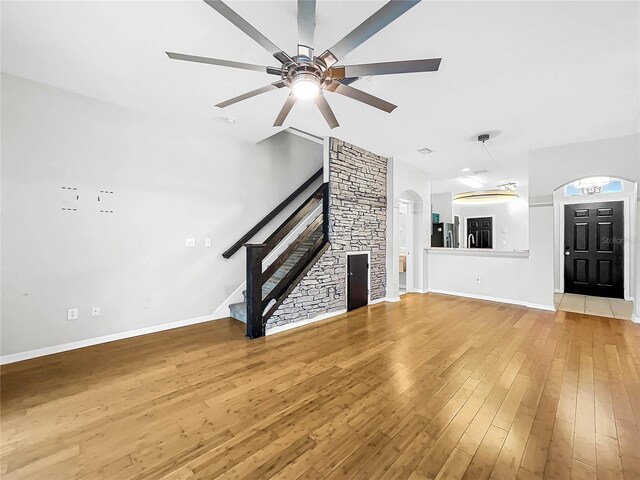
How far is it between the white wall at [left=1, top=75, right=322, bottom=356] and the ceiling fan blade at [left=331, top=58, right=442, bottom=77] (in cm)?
285

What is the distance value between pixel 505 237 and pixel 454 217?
5.42ft

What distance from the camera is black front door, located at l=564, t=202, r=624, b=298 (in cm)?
551

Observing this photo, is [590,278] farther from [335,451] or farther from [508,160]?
[335,451]

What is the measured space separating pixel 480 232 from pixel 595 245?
347 cm

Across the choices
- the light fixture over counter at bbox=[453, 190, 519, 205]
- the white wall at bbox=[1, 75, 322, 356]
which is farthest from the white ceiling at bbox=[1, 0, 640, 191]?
the light fixture over counter at bbox=[453, 190, 519, 205]

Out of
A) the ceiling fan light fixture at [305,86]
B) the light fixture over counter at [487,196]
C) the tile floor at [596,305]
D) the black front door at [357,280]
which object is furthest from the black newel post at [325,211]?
the tile floor at [596,305]

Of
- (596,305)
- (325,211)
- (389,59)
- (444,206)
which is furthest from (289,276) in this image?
(444,206)

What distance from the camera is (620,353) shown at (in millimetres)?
3020

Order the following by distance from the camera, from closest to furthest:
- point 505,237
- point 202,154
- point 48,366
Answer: point 48,366 → point 202,154 → point 505,237

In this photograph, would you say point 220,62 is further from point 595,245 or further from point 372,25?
point 595,245

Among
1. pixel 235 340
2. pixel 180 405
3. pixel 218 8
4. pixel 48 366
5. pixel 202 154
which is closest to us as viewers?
pixel 218 8

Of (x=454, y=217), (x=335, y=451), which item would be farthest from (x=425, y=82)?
(x=454, y=217)

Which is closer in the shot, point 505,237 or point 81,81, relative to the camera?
point 81,81

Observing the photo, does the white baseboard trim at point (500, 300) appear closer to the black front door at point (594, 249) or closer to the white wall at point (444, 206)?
the black front door at point (594, 249)
